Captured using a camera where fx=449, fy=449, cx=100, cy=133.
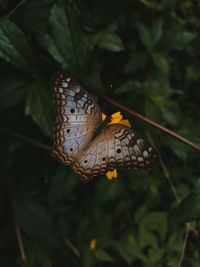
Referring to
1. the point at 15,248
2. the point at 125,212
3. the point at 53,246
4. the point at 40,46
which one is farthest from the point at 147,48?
the point at 15,248

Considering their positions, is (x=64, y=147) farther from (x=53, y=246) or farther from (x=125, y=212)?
(x=125, y=212)

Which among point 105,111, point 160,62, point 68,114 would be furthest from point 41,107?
point 160,62

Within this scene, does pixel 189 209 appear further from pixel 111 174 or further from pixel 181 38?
pixel 181 38

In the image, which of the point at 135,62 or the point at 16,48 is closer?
the point at 16,48

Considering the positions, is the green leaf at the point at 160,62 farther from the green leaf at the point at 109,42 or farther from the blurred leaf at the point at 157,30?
the green leaf at the point at 109,42

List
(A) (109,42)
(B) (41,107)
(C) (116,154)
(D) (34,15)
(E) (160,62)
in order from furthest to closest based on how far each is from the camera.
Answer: (E) (160,62)
(A) (109,42)
(D) (34,15)
(B) (41,107)
(C) (116,154)

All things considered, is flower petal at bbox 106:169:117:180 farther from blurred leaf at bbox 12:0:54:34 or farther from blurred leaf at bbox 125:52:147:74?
blurred leaf at bbox 125:52:147:74
